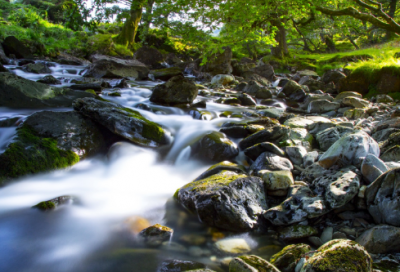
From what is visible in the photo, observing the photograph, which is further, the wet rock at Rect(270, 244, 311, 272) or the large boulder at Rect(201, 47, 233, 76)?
the large boulder at Rect(201, 47, 233, 76)

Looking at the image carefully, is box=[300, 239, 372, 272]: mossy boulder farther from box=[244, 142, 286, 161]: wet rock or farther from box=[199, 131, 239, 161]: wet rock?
box=[199, 131, 239, 161]: wet rock

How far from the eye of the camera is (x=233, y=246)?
8.81 feet

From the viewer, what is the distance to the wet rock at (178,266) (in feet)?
7.75

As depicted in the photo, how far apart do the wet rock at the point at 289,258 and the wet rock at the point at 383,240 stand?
0.58 meters

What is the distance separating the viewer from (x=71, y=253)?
102 inches

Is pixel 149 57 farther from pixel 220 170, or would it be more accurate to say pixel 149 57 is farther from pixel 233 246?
pixel 233 246

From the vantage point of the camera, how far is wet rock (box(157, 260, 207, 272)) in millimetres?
2363

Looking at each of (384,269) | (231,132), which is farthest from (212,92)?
(384,269)

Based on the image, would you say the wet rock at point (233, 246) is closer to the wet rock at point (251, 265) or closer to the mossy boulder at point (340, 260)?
the wet rock at point (251, 265)

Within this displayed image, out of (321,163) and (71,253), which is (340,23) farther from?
(71,253)

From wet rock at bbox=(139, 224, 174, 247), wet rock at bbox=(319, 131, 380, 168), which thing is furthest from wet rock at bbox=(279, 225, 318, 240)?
wet rock at bbox=(139, 224, 174, 247)

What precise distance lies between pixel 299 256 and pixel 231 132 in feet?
12.8

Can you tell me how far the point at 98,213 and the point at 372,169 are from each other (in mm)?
3541

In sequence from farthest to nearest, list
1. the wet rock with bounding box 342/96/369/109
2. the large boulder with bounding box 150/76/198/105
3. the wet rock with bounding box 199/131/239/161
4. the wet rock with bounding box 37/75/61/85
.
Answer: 1. the wet rock with bounding box 37/75/61/85
2. the large boulder with bounding box 150/76/198/105
3. the wet rock with bounding box 342/96/369/109
4. the wet rock with bounding box 199/131/239/161
